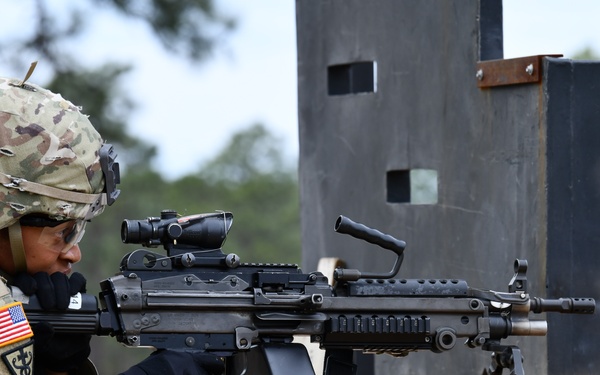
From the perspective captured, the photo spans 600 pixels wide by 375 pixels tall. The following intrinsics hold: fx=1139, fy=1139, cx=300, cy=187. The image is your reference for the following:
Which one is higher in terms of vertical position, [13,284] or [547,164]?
[547,164]

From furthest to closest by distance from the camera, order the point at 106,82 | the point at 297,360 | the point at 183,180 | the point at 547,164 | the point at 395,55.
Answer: the point at 183,180 < the point at 106,82 < the point at 395,55 < the point at 547,164 < the point at 297,360

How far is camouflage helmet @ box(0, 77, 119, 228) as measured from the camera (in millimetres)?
3918

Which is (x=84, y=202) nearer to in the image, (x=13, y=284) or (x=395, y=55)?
(x=13, y=284)

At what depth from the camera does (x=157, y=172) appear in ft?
52.0

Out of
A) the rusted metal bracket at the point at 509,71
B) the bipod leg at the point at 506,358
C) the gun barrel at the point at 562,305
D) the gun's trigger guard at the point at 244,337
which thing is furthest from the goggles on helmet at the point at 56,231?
the rusted metal bracket at the point at 509,71

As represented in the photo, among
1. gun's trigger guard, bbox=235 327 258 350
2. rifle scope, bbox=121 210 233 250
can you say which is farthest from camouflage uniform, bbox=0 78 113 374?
gun's trigger guard, bbox=235 327 258 350

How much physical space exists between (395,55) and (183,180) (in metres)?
12.0

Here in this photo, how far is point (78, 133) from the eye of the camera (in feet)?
13.4

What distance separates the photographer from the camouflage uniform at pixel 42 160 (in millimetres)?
3914

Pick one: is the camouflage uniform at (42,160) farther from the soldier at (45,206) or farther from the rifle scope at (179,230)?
the rifle scope at (179,230)

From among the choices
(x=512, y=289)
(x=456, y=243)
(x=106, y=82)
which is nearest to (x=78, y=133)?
(x=512, y=289)

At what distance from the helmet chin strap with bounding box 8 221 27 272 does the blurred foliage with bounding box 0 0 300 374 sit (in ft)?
3.07

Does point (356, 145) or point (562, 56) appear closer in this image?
point (562, 56)

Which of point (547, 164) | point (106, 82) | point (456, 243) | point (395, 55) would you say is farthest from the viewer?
point (106, 82)
